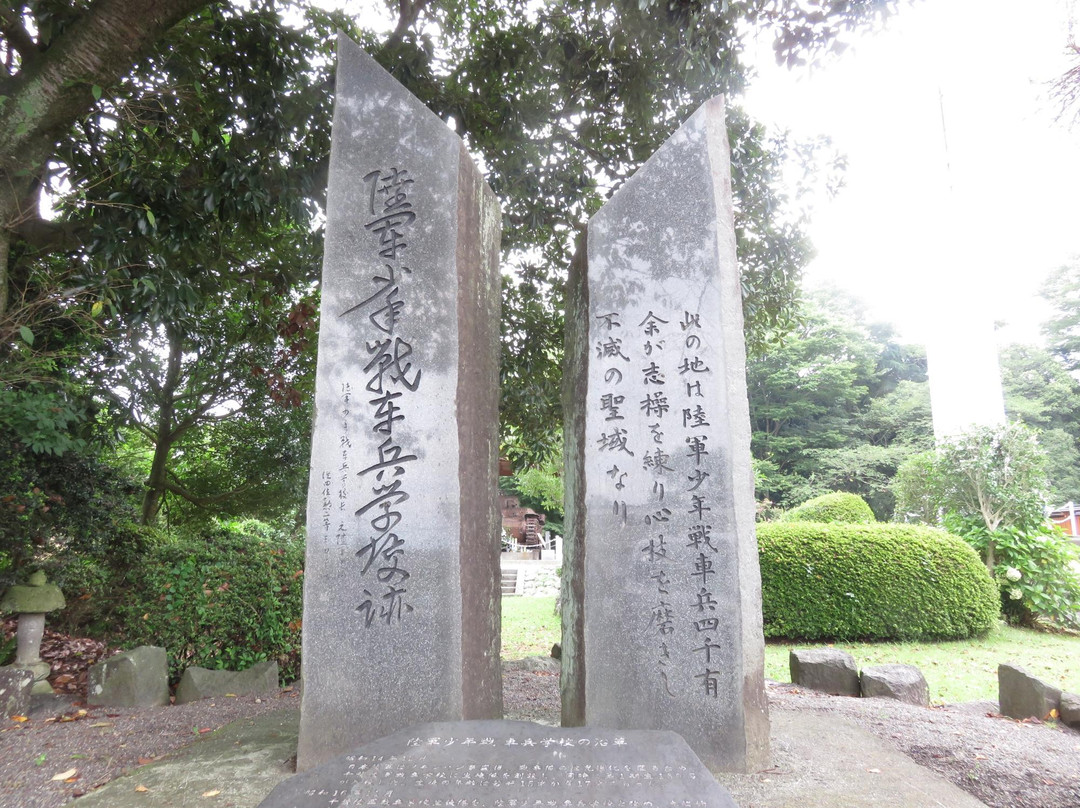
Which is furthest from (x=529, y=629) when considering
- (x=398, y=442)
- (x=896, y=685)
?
(x=398, y=442)

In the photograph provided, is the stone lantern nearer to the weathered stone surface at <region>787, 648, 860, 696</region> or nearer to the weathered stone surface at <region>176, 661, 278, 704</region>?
the weathered stone surface at <region>176, 661, 278, 704</region>

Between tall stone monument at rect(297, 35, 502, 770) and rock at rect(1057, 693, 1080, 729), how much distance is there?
3797 millimetres

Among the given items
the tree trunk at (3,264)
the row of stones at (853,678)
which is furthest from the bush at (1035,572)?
the tree trunk at (3,264)

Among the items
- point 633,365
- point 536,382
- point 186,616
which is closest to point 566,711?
point 633,365

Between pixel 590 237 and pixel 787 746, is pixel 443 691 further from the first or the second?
pixel 590 237

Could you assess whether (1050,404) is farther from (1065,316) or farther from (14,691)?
(14,691)

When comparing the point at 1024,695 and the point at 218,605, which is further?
the point at 218,605

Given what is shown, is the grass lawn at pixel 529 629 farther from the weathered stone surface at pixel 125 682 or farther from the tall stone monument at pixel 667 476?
the tall stone monument at pixel 667 476

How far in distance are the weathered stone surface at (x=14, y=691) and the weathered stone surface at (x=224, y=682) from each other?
0.93 m

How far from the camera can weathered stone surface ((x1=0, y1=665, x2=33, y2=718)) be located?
4215 millimetres

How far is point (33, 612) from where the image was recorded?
489 cm

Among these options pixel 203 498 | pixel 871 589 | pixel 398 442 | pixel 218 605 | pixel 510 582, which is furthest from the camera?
pixel 510 582

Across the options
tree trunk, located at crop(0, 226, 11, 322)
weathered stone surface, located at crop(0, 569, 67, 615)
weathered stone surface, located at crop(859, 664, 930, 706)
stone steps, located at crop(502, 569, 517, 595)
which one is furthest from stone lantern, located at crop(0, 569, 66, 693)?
stone steps, located at crop(502, 569, 517, 595)

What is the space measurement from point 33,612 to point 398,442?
3586 millimetres
